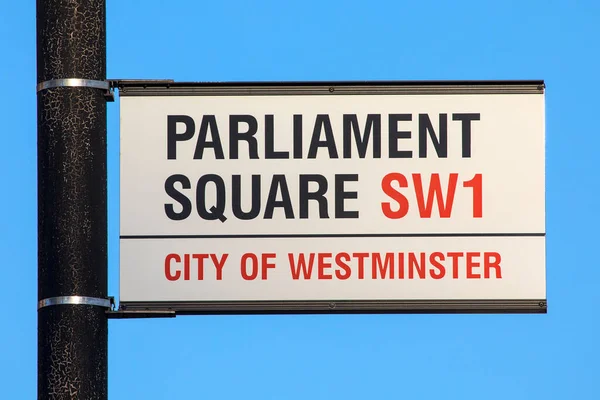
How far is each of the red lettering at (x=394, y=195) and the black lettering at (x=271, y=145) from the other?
0.54 m

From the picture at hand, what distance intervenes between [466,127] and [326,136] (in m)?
0.75

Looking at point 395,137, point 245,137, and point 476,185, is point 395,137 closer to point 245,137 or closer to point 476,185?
point 476,185

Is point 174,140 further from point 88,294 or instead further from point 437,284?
point 437,284

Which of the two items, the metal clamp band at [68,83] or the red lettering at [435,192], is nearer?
the metal clamp band at [68,83]

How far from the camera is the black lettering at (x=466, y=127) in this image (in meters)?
6.72

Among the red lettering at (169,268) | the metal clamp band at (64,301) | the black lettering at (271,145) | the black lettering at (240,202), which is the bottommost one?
the metal clamp band at (64,301)

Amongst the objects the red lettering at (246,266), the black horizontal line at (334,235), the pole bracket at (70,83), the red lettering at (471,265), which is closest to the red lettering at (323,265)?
the black horizontal line at (334,235)

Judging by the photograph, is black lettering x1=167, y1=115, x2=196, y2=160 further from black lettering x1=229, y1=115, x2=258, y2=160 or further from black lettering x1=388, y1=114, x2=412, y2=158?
black lettering x1=388, y1=114, x2=412, y2=158

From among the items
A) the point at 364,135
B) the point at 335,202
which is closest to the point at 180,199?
the point at 335,202

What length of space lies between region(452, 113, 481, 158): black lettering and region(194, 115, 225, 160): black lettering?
1.25m

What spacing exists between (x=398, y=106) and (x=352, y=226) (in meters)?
0.69

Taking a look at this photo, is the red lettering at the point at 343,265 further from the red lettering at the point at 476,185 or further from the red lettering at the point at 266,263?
the red lettering at the point at 476,185

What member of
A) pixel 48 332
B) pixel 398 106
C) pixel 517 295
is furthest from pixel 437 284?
pixel 48 332

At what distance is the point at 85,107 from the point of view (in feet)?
20.5
